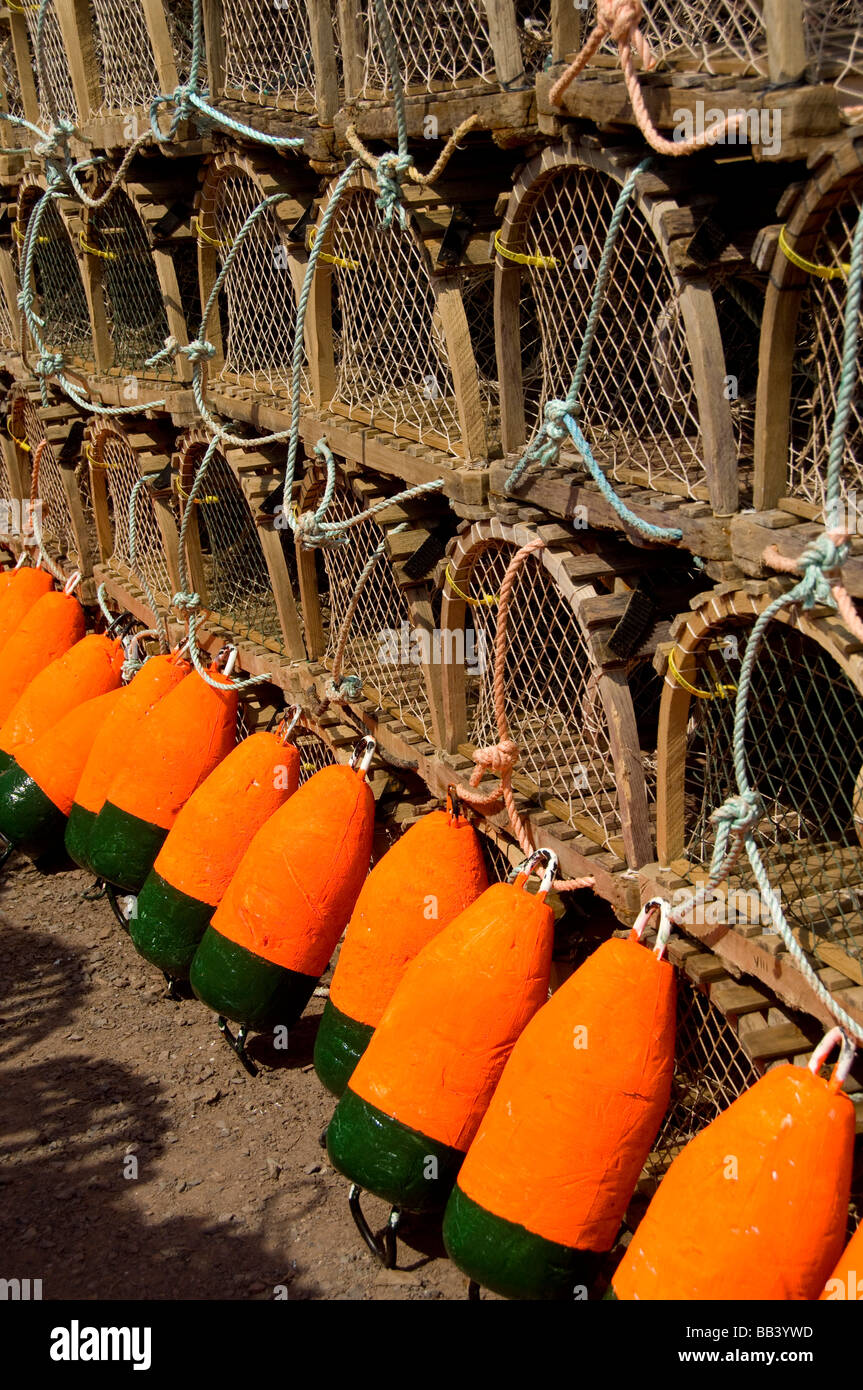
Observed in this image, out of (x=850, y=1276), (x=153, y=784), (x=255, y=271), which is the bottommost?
(x=850, y=1276)

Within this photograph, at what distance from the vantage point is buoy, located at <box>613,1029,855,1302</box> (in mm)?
2486

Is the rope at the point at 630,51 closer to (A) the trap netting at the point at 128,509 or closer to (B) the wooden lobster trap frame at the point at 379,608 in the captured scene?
(B) the wooden lobster trap frame at the point at 379,608

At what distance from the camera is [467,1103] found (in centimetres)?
319

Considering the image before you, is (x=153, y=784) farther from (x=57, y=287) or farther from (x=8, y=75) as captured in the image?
(x=8, y=75)

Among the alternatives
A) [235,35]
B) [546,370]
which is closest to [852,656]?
[546,370]

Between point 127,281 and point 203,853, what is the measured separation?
271cm

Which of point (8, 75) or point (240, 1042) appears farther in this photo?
point (8, 75)

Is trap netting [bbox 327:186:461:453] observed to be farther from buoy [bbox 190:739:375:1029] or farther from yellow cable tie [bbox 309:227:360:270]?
buoy [bbox 190:739:375:1029]

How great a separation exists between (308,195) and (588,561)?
1648mm

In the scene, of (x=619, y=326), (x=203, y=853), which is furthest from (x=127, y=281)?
(x=619, y=326)

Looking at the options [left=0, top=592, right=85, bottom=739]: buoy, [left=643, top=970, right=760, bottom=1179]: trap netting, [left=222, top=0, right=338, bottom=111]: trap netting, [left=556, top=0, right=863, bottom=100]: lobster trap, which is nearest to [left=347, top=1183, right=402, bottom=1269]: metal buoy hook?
[left=643, top=970, right=760, bottom=1179]: trap netting

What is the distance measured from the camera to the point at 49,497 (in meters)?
6.71
